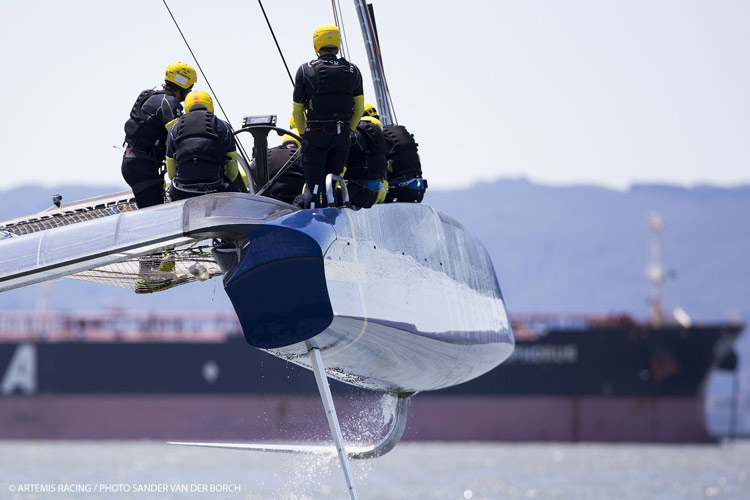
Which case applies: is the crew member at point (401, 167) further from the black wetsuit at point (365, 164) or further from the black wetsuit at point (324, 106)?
the black wetsuit at point (324, 106)

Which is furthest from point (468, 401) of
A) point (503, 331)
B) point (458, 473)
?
point (503, 331)

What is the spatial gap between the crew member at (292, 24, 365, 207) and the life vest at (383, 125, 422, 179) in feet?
4.98

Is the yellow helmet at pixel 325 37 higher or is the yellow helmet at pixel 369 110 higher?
the yellow helmet at pixel 325 37

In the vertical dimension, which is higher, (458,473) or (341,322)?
(341,322)

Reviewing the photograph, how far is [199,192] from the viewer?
7.35 metres

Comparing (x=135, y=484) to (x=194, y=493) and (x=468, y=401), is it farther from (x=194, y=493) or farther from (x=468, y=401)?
(x=468, y=401)

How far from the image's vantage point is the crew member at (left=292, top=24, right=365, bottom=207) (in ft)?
24.8

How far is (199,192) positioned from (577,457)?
31.7 m

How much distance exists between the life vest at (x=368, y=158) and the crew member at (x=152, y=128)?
3.91ft

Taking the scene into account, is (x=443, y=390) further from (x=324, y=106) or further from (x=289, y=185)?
(x=324, y=106)

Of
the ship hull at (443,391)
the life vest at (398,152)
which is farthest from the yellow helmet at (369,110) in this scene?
the ship hull at (443,391)

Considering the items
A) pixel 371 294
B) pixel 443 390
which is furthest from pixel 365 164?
pixel 443 390

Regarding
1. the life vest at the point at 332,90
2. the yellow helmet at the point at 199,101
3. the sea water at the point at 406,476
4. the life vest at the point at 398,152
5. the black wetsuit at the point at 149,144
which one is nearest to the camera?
the yellow helmet at the point at 199,101

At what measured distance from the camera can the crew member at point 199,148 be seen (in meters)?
7.28
